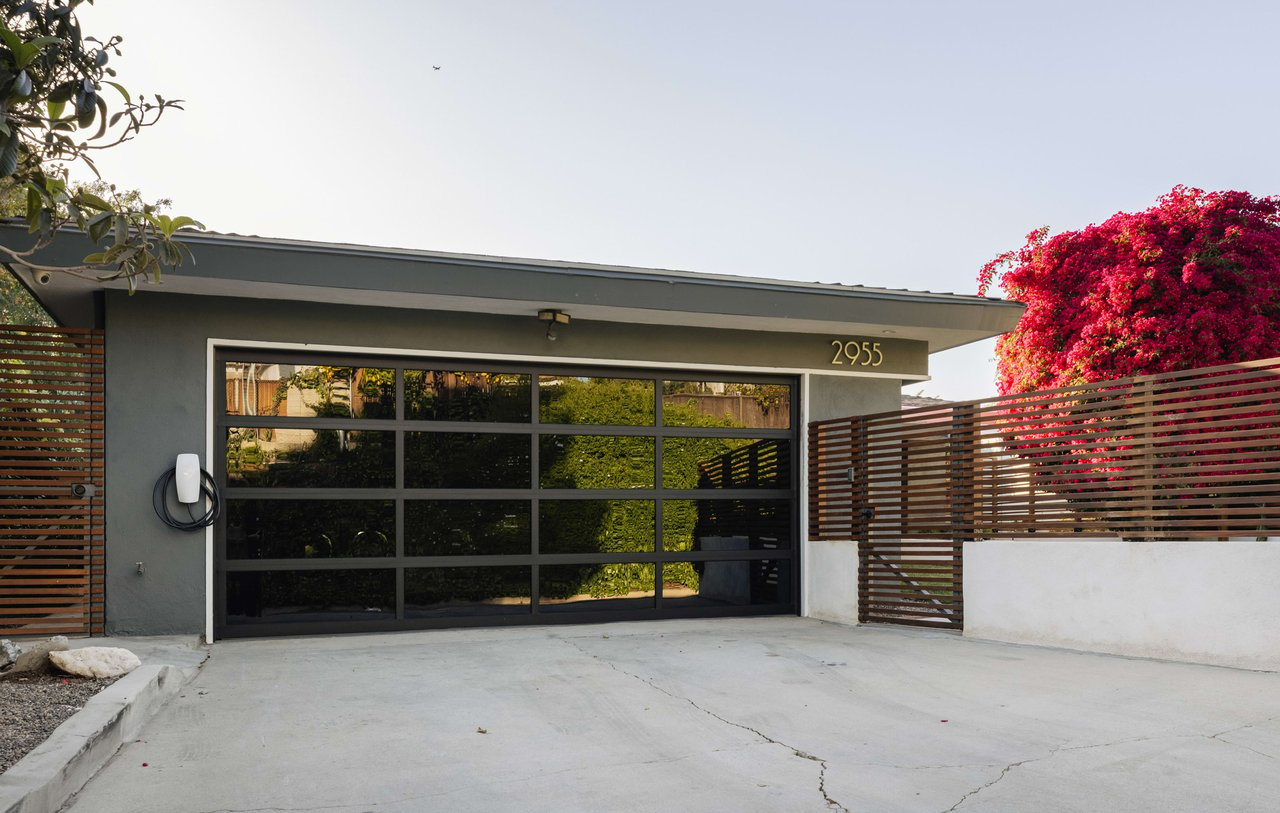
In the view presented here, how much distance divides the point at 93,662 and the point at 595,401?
4.47m

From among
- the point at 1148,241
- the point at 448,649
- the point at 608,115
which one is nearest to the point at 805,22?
the point at 608,115

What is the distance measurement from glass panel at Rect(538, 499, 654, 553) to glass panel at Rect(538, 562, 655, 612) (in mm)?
174

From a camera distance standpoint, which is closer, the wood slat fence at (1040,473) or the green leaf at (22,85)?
the green leaf at (22,85)

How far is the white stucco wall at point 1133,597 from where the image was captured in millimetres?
5527

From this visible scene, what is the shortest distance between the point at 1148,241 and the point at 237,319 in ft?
36.7

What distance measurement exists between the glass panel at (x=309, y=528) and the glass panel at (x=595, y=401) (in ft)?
5.32

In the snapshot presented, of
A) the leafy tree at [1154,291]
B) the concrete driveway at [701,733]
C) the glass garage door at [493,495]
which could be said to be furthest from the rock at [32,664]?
the leafy tree at [1154,291]

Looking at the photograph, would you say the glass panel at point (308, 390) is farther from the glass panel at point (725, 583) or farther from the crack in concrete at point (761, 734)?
the glass panel at point (725, 583)

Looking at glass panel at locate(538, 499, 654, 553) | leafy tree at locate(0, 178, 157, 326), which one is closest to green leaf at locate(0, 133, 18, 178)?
glass panel at locate(538, 499, 654, 553)

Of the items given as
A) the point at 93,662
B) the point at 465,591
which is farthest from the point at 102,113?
the point at 465,591

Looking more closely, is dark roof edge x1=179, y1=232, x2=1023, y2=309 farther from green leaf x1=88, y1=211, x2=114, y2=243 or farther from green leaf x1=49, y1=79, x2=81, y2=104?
green leaf x1=49, y1=79, x2=81, y2=104

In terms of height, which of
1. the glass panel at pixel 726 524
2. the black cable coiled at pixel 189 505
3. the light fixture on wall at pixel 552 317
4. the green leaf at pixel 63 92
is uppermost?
the green leaf at pixel 63 92

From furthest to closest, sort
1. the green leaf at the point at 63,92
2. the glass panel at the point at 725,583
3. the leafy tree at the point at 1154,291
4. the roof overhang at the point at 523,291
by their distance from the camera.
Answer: the leafy tree at the point at 1154,291 < the glass panel at the point at 725,583 < the roof overhang at the point at 523,291 < the green leaf at the point at 63,92

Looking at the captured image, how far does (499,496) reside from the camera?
7.96 meters
